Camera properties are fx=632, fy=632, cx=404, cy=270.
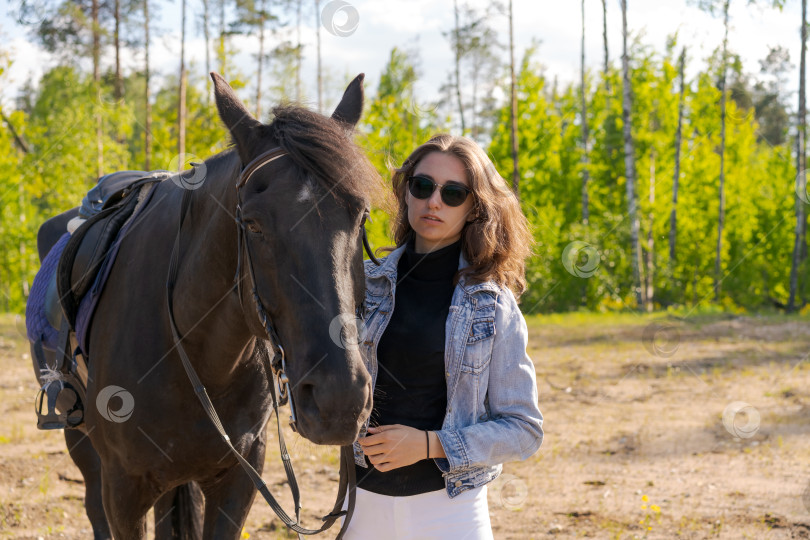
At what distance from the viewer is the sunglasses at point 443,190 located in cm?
220

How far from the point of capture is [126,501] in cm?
273

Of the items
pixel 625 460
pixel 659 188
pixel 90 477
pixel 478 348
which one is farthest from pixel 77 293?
pixel 659 188

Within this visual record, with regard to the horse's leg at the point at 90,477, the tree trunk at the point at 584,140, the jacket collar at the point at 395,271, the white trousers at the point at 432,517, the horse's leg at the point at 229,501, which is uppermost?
the tree trunk at the point at 584,140

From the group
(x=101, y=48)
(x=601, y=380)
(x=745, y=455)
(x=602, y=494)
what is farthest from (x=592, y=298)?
(x=101, y=48)

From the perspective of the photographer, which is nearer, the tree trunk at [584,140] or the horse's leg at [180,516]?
the horse's leg at [180,516]

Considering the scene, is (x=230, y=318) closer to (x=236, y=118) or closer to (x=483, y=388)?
(x=236, y=118)

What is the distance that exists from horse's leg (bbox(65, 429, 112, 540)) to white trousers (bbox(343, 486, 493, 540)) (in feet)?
8.57

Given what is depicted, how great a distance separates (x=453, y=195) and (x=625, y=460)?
519 cm

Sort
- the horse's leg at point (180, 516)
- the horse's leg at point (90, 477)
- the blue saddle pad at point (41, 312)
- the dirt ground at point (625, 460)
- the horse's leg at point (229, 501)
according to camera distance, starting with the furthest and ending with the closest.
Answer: the dirt ground at point (625, 460) < the horse's leg at point (90, 477) < the blue saddle pad at point (41, 312) < the horse's leg at point (180, 516) < the horse's leg at point (229, 501)

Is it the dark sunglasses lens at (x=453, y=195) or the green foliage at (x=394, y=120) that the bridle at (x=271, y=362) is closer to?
the dark sunglasses lens at (x=453, y=195)

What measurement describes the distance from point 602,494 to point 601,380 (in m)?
4.65

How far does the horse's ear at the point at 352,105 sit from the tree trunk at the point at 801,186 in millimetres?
18934

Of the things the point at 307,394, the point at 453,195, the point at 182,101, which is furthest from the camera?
the point at 182,101

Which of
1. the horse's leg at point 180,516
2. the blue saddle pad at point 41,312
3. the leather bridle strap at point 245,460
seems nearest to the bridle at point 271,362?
the leather bridle strap at point 245,460
